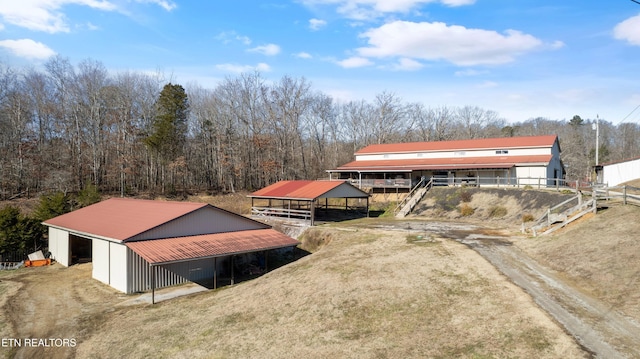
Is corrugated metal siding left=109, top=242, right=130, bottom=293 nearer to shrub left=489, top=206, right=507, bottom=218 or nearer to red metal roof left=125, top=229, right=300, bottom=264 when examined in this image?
red metal roof left=125, top=229, right=300, bottom=264

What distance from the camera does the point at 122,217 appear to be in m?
24.3

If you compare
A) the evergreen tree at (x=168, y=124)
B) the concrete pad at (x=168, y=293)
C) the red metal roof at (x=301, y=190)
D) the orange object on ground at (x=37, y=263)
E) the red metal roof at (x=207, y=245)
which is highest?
the evergreen tree at (x=168, y=124)

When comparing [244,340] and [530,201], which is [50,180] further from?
[530,201]

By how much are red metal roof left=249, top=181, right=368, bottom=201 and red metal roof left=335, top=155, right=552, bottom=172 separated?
1110 cm

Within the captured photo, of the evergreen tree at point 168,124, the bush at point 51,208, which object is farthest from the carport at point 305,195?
the evergreen tree at point 168,124

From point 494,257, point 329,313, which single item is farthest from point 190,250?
point 494,257

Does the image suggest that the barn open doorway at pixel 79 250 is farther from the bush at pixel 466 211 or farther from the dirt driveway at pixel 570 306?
the bush at pixel 466 211

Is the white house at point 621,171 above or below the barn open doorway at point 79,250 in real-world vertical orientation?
above

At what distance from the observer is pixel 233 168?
188 feet

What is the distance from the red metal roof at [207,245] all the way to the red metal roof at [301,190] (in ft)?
20.9

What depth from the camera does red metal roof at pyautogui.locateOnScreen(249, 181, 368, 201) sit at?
30656 millimetres

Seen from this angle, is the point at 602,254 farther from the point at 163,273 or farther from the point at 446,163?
the point at 446,163

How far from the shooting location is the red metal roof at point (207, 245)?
18.5 meters

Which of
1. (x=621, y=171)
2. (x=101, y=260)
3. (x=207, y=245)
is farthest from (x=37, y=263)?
(x=621, y=171)
